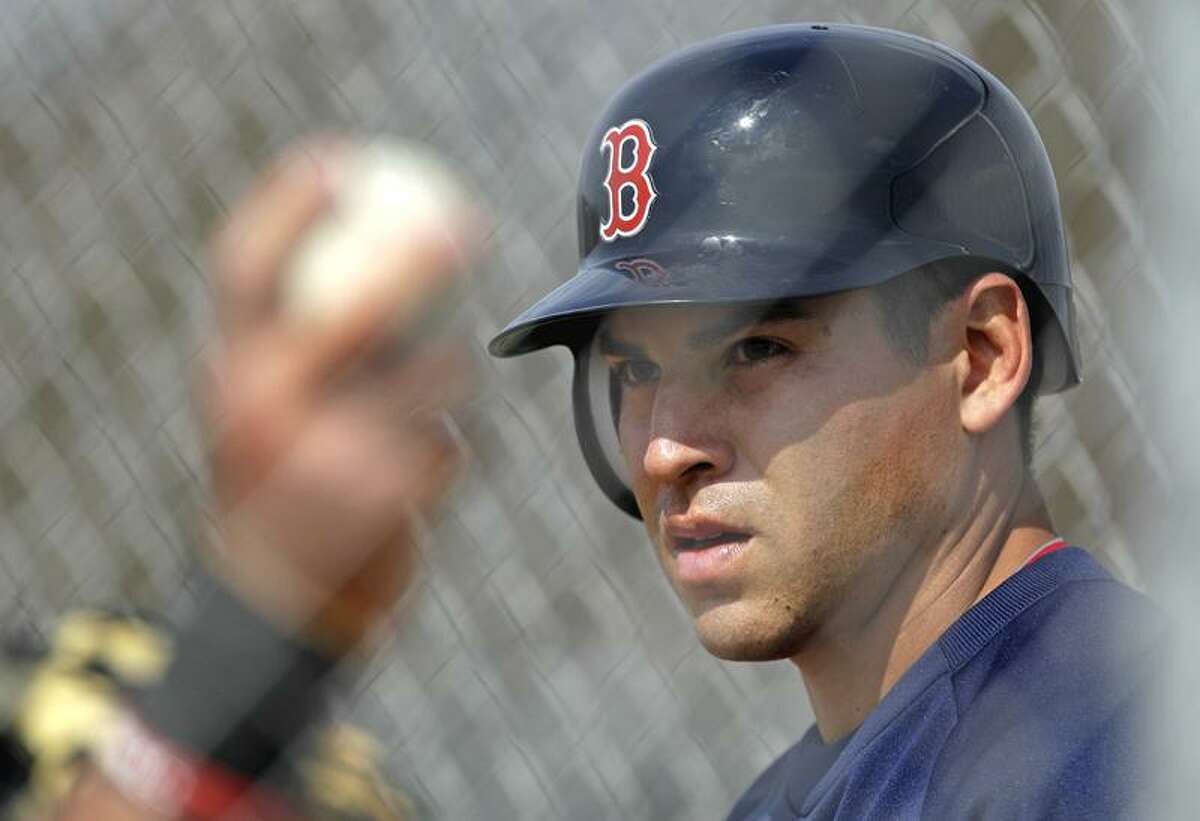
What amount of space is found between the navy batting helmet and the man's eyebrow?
0.02 metres

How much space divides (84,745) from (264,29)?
1.10 meters

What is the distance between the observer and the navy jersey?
54.4 inches

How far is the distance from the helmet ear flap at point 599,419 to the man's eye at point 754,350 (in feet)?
0.64

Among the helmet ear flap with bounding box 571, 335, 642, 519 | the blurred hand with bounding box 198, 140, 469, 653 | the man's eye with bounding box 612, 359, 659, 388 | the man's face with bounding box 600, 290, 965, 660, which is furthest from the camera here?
the helmet ear flap with bounding box 571, 335, 642, 519

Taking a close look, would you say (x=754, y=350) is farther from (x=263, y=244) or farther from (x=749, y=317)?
(x=263, y=244)

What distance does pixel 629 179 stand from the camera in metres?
1.83

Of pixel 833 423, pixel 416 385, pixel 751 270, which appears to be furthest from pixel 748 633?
pixel 416 385

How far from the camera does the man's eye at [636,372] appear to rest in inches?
69.9

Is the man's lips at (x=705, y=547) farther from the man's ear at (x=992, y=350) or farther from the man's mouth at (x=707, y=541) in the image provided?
the man's ear at (x=992, y=350)

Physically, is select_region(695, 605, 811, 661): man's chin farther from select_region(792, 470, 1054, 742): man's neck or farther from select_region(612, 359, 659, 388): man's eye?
select_region(612, 359, 659, 388): man's eye

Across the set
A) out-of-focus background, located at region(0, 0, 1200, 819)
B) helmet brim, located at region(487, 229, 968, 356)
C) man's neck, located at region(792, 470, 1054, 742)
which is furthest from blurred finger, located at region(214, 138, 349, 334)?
out-of-focus background, located at region(0, 0, 1200, 819)

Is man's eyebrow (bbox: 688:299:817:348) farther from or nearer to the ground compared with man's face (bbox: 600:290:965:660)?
farther from the ground

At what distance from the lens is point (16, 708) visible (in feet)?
7.39

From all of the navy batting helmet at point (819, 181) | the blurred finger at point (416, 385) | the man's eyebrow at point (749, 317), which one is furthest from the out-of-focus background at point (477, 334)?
the blurred finger at point (416, 385)
